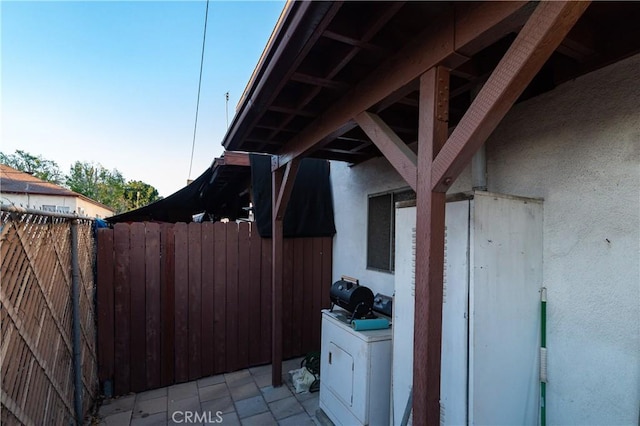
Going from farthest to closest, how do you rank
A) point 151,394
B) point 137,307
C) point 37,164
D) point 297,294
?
point 37,164
point 297,294
point 137,307
point 151,394

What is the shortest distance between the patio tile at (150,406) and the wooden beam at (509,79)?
373cm

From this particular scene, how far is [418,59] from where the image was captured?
156 centimetres

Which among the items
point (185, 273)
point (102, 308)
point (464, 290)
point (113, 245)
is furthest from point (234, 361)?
point (464, 290)

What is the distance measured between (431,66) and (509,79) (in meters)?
0.44

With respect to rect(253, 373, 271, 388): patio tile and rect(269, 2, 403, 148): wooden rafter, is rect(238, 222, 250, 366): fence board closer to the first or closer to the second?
rect(253, 373, 271, 388): patio tile

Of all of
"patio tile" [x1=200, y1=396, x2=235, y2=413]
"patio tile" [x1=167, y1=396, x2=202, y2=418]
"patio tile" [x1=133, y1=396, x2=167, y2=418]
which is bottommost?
"patio tile" [x1=133, y1=396, x2=167, y2=418]

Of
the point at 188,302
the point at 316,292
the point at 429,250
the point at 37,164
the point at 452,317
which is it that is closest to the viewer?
the point at 429,250

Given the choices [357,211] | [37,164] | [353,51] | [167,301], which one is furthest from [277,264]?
[37,164]

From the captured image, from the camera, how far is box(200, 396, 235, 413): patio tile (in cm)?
323

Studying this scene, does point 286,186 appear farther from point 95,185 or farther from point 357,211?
point 95,185

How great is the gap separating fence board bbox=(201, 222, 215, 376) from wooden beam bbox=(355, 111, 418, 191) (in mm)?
2814

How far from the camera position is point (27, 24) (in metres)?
3.58

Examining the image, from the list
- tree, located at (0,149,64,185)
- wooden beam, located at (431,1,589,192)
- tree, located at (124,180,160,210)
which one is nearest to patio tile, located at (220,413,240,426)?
→ wooden beam, located at (431,1,589,192)

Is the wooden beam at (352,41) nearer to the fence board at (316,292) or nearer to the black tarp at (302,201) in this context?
the black tarp at (302,201)
